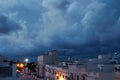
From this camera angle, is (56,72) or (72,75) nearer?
(72,75)

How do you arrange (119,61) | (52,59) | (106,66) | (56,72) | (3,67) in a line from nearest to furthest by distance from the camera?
(3,67) → (106,66) → (119,61) → (56,72) → (52,59)

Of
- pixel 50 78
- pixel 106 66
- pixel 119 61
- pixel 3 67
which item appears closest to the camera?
pixel 3 67

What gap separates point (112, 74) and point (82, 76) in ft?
47.8

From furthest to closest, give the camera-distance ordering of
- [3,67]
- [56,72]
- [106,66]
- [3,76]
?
[56,72], [106,66], [3,67], [3,76]

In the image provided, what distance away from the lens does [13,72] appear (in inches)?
1801

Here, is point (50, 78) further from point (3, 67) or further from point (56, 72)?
point (3, 67)

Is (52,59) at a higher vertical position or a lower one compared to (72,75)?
higher

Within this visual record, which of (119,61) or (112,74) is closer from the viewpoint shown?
(112,74)

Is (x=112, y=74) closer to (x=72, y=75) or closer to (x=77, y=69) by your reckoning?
(x=77, y=69)

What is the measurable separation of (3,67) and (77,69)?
1334 inches

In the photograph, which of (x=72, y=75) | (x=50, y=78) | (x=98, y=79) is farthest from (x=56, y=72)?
(x=98, y=79)

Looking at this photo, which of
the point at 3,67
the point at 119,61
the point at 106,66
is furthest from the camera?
the point at 119,61

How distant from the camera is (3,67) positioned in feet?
156

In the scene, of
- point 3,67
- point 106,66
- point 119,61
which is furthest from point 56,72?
point 3,67
